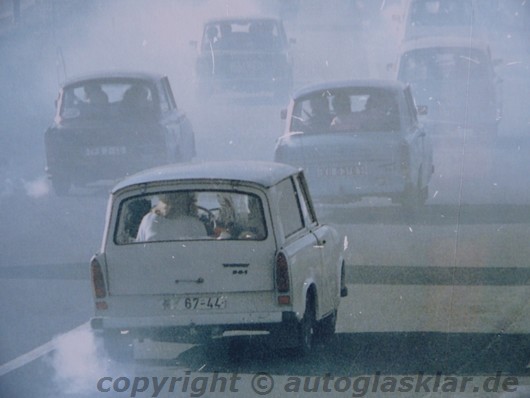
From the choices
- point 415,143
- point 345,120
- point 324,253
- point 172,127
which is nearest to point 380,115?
point 345,120

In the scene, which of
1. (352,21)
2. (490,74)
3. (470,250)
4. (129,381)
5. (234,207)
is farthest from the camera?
(352,21)

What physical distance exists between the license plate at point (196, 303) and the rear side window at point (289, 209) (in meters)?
0.68

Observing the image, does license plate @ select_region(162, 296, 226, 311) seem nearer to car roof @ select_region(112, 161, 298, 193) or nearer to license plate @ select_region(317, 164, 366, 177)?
car roof @ select_region(112, 161, 298, 193)

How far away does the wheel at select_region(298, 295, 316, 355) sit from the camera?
10516mm

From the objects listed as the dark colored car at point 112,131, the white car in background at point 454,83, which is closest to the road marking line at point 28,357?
the dark colored car at point 112,131

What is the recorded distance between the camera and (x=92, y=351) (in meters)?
11.4

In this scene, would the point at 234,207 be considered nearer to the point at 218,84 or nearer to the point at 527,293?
the point at 527,293

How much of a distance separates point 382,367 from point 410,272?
4.39 meters

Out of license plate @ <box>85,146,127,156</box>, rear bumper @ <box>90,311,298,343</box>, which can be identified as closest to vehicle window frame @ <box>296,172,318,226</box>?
rear bumper @ <box>90,311,298,343</box>

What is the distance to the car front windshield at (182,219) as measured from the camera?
10680 mm

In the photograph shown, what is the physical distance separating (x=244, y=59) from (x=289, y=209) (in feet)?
73.8

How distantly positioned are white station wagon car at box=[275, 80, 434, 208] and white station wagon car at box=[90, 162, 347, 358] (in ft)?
25.4

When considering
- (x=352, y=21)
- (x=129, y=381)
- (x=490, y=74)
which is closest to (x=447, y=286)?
(x=129, y=381)

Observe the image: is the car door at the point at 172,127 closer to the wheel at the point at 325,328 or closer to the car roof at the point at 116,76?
the car roof at the point at 116,76
